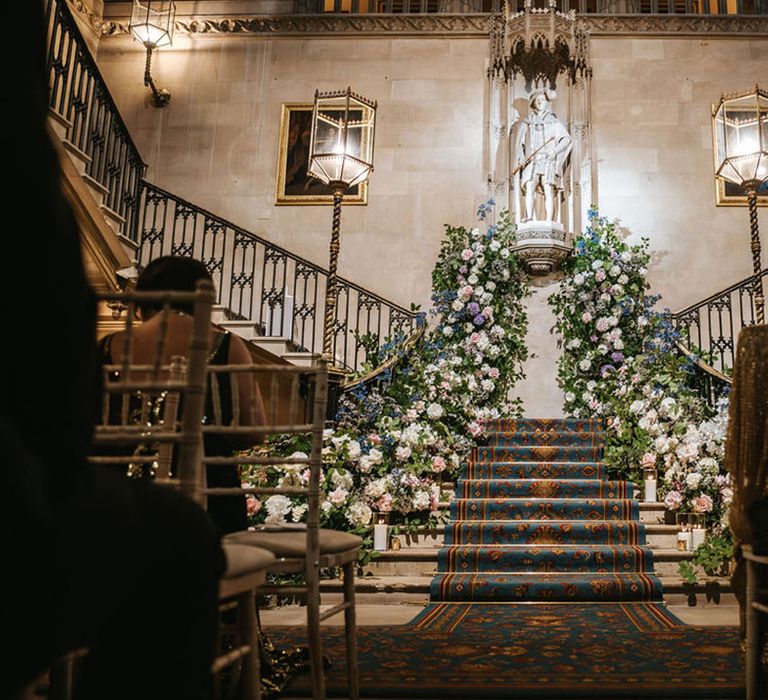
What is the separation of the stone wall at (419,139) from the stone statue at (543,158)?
0.58 m

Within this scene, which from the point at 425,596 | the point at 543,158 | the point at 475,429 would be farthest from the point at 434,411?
the point at 543,158

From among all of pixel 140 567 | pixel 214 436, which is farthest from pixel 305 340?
pixel 140 567

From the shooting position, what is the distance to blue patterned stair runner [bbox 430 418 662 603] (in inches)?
194

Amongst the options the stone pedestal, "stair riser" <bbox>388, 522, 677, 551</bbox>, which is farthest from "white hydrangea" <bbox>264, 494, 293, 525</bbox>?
the stone pedestal

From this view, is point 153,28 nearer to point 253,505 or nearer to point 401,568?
point 253,505

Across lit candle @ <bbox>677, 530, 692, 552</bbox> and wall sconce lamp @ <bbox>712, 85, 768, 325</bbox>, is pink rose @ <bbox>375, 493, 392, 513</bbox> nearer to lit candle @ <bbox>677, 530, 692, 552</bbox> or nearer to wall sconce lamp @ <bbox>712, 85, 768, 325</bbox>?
lit candle @ <bbox>677, 530, 692, 552</bbox>

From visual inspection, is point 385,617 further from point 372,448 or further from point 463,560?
point 372,448

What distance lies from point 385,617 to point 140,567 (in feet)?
12.4

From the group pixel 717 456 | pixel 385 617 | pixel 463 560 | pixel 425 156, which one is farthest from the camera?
pixel 425 156

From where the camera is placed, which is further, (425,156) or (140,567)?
(425,156)

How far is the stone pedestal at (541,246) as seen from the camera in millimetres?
9242

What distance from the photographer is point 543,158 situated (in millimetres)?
9672

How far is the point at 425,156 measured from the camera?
10.2 meters

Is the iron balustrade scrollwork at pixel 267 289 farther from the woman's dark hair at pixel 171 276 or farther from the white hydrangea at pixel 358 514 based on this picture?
the woman's dark hair at pixel 171 276
